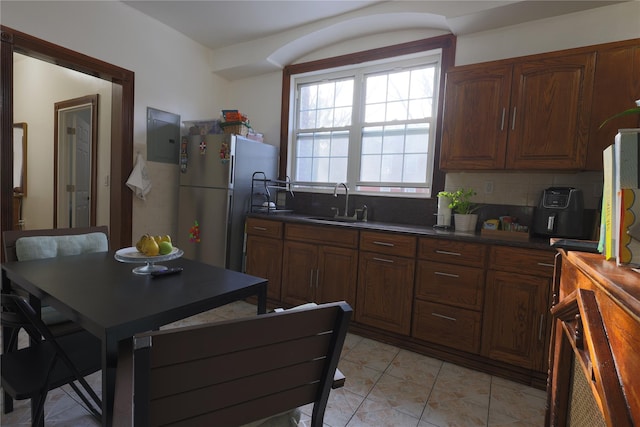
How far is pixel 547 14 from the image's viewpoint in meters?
2.47

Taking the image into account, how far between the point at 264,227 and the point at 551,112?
2480 millimetres

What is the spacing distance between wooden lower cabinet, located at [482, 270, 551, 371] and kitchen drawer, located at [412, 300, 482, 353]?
0.06 meters

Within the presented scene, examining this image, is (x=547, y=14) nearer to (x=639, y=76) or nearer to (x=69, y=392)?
(x=639, y=76)

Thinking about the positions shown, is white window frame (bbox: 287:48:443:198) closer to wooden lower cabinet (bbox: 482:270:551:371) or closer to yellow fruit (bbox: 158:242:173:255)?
wooden lower cabinet (bbox: 482:270:551:371)

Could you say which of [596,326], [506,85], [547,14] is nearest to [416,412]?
[596,326]

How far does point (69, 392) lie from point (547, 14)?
4090 millimetres

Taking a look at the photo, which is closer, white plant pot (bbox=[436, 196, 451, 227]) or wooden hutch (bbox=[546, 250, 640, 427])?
wooden hutch (bbox=[546, 250, 640, 427])

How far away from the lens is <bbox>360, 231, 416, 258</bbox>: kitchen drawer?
7.98 feet

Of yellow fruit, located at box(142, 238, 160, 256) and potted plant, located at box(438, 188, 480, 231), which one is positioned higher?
potted plant, located at box(438, 188, 480, 231)

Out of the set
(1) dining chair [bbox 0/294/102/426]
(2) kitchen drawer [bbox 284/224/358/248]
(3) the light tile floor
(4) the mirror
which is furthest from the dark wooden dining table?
(4) the mirror

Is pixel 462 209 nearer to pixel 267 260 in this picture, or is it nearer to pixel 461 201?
pixel 461 201

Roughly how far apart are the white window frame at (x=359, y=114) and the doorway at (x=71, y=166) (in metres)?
2.61

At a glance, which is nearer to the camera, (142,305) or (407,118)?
(142,305)

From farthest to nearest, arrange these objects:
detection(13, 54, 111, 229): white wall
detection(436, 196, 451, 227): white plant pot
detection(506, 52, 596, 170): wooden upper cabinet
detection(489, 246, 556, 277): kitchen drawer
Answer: detection(13, 54, 111, 229): white wall, detection(436, 196, 451, 227): white plant pot, detection(506, 52, 596, 170): wooden upper cabinet, detection(489, 246, 556, 277): kitchen drawer
